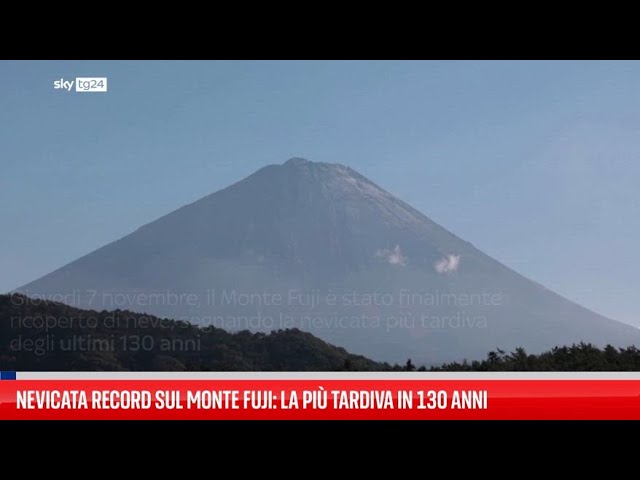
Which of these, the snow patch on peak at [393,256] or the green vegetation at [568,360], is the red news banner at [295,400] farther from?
the snow patch on peak at [393,256]

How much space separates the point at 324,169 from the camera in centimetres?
6078

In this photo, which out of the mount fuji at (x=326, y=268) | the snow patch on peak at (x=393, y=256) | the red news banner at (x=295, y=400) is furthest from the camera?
the snow patch on peak at (x=393, y=256)

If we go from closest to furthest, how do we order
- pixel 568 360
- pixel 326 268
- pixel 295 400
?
pixel 295 400 < pixel 568 360 < pixel 326 268

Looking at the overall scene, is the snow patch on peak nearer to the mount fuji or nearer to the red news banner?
the mount fuji

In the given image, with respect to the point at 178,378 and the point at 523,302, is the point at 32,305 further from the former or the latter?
the point at 523,302

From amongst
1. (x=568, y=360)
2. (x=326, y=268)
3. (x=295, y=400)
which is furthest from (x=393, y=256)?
(x=295, y=400)

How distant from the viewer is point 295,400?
8977mm

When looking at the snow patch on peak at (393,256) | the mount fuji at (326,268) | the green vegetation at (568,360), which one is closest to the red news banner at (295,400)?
the green vegetation at (568,360)

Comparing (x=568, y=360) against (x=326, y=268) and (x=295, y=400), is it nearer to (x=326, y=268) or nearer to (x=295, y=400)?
(x=295, y=400)

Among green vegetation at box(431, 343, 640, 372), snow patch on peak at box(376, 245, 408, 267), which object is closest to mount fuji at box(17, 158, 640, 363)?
snow patch on peak at box(376, 245, 408, 267)

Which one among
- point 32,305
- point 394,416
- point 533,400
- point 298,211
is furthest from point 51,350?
point 298,211

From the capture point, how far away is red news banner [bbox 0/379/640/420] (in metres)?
8.89

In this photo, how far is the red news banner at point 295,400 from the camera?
8.89 meters

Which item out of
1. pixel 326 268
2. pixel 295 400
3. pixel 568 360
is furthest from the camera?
pixel 326 268
